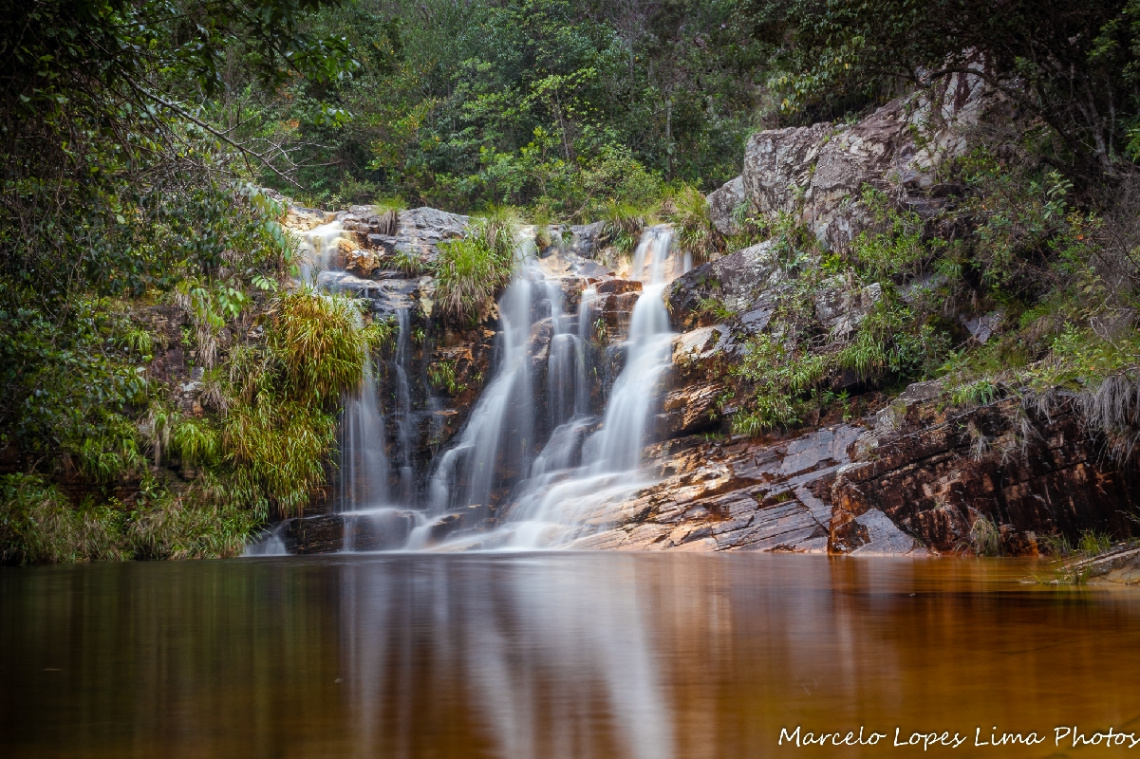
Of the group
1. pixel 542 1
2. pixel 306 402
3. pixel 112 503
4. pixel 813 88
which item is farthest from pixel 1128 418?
pixel 542 1

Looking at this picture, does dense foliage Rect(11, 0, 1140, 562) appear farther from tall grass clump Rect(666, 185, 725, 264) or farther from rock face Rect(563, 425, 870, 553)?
rock face Rect(563, 425, 870, 553)

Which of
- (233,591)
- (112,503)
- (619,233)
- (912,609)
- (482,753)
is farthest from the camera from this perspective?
(619,233)

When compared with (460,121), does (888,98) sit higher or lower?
lower

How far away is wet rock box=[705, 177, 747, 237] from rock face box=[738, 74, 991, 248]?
600 millimetres

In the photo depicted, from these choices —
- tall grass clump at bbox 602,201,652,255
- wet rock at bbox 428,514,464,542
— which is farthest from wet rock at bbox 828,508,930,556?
tall grass clump at bbox 602,201,652,255

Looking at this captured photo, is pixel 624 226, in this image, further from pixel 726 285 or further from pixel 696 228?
pixel 726 285

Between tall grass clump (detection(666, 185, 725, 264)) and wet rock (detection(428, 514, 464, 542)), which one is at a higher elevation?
tall grass clump (detection(666, 185, 725, 264))

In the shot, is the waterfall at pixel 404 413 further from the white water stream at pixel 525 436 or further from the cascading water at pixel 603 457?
the cascading water at pixel 603 457

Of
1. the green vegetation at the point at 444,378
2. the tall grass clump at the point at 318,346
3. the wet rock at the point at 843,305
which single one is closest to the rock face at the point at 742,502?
the wet rock at the point at 843,305

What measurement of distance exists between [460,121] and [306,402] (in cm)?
1390

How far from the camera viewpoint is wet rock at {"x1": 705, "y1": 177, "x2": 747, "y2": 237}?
1586 centimetres

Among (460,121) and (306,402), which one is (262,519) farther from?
(460,121)

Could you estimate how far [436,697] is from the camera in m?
2.26

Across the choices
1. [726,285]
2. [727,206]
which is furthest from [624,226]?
[726,285]
